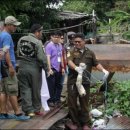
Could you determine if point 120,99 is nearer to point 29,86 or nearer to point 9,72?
point 29,86

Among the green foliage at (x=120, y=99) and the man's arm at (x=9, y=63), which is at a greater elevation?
the man's arm at (x=9, y=63)

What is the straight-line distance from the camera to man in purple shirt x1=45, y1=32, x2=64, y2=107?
10.3 m

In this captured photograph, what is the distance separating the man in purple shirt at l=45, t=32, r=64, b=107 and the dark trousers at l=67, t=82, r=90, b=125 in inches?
53.1

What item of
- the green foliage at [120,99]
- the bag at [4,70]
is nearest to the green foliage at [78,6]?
the green foliage at [120,99]

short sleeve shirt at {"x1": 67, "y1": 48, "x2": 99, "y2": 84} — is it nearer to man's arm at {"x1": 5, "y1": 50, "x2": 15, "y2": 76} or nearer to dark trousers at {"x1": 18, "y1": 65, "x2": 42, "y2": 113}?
dark trousers at {"x1": 18, "y1": 65, "x2": 42, "y2": 113}

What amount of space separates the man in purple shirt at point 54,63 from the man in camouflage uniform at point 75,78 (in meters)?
1.36

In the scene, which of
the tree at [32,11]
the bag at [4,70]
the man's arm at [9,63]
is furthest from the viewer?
the tree at [32,11]

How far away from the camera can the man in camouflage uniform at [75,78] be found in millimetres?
8789

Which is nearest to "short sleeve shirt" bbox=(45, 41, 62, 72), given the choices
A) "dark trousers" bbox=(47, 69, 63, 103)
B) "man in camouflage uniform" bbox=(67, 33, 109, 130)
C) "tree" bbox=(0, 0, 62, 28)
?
"dark trousers" bbox=(47, 69, 63, 103)

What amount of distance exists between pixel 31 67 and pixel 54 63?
136 cm

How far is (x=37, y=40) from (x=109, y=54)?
202 cm

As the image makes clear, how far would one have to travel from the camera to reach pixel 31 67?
9.07 m

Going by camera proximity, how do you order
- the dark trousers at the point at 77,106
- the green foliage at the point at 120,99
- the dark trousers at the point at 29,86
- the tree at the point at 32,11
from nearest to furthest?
the dark trousers at the point at 77,106
the dark trousers at the point at 29,86
the green foliage at the point at 120,99
the tree at the point at 32,11

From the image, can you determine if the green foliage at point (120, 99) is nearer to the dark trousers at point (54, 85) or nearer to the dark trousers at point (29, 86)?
the dark trousers at point (54, 85)
